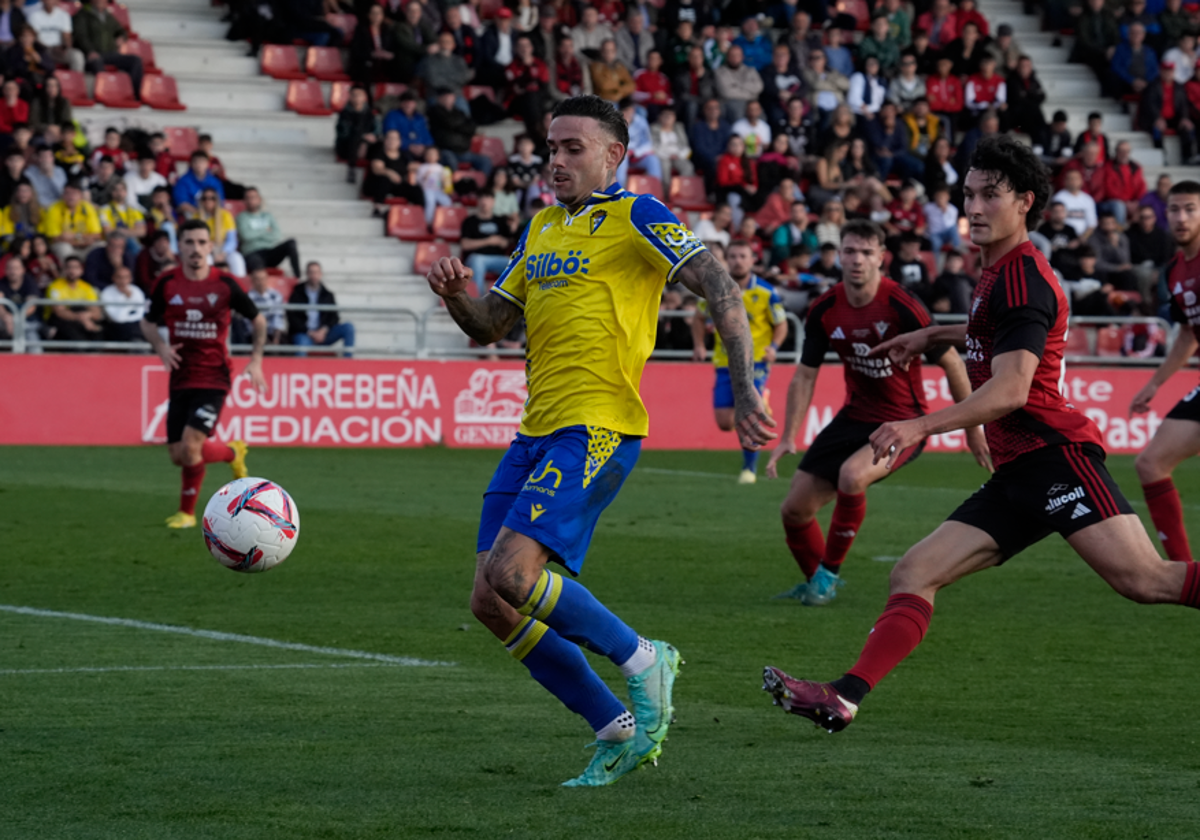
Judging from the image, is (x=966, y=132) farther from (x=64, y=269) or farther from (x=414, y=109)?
(x=64, y=269)

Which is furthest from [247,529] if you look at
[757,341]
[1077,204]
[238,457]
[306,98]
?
[1077,204]

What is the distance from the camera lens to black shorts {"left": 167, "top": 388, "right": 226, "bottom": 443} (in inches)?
542

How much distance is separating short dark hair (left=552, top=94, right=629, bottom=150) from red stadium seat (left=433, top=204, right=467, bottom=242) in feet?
63.6

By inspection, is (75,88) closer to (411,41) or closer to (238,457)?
(411,41)

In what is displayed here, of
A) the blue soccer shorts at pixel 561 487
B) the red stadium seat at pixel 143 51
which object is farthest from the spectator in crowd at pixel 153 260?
the blue soccer shorts at pixel 561 487

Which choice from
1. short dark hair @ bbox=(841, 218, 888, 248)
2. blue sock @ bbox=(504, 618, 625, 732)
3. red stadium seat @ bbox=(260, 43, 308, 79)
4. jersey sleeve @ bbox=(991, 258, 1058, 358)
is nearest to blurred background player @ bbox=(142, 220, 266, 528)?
short dark hair @ bbox=(841, 218, 888, 248)

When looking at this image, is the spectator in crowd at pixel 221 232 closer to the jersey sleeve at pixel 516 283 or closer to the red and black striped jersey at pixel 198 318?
the red and black striped jersey at pixel 198 318

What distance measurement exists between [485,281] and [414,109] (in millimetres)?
3227

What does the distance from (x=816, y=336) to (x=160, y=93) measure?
18.5 meters

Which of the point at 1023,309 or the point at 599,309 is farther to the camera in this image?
the point at 599,309

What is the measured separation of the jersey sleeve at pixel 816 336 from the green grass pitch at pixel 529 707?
1.47m

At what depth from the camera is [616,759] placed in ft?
18.7

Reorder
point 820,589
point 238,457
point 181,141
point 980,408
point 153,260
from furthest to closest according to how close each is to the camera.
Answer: point 181,141 → point 153,260 → point 238,457 → point 820,589 → point 980,408

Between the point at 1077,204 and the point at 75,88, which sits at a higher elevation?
the point at 75,88
